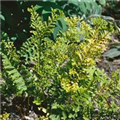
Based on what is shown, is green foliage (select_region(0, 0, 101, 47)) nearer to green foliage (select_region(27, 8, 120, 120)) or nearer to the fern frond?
green foliage (select_region(27, 8, 120, 120))

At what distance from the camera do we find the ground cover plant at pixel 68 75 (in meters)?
2.06

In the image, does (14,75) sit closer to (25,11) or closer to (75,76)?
(75,76)

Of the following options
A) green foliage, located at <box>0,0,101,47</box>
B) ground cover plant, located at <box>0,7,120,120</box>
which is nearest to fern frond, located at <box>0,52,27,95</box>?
→ ground cover plant, located at <box>0,7,120,120</box>

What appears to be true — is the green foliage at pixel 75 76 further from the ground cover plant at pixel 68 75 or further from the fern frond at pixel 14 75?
the fern frond at pixel 14 75

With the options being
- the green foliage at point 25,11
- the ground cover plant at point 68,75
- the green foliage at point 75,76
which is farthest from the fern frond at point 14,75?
the green foliage at point 25,11

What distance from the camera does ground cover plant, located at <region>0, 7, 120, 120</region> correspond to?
6.77ft

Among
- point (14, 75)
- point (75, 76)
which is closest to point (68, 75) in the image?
point (75, 76)

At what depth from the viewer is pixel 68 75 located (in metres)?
2.13

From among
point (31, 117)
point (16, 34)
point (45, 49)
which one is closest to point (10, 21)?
point (16, 34)

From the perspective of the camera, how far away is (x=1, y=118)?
Answer: 1.99 meters

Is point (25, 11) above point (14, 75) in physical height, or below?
above

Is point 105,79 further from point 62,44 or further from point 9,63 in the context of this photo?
point 9,63

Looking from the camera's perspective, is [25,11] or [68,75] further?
[25,11]

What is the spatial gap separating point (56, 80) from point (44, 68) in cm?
12
